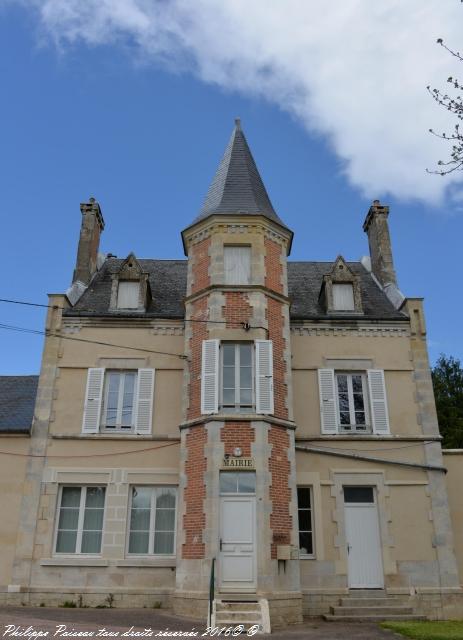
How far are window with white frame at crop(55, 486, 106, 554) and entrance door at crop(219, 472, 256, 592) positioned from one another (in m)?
3.11

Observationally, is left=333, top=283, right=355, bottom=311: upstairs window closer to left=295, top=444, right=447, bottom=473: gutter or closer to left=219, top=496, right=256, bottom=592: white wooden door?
left=295, top=444, right=447, bottom=473: gutter

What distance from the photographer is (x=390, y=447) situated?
13.6m

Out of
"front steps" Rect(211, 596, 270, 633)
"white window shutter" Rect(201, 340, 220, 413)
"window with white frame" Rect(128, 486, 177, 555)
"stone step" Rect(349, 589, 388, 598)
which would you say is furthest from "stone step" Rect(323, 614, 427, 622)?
"white window shutter" Rect(201, 340, 220, 413)

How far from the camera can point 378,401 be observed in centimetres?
1402

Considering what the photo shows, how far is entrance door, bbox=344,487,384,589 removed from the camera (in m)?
12.6

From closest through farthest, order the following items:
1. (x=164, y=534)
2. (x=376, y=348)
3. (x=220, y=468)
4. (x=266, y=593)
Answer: (x=266, y=593) → (x=220, y=468) → (x=164, y=534) → (x=376, y=348)

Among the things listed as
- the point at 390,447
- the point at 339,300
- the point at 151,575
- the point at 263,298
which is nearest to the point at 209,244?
the point at 263,298

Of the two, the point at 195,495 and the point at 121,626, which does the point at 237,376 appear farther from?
the point at 121,626

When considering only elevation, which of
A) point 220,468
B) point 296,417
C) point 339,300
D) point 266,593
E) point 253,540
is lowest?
point 266,593

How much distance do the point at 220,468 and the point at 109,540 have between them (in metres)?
3.12

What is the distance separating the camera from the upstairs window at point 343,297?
50.7ft

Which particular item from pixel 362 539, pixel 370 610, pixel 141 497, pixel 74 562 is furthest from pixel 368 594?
pixel 74 562

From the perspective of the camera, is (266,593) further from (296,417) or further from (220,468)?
(296,417)

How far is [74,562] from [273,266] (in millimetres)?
8309
